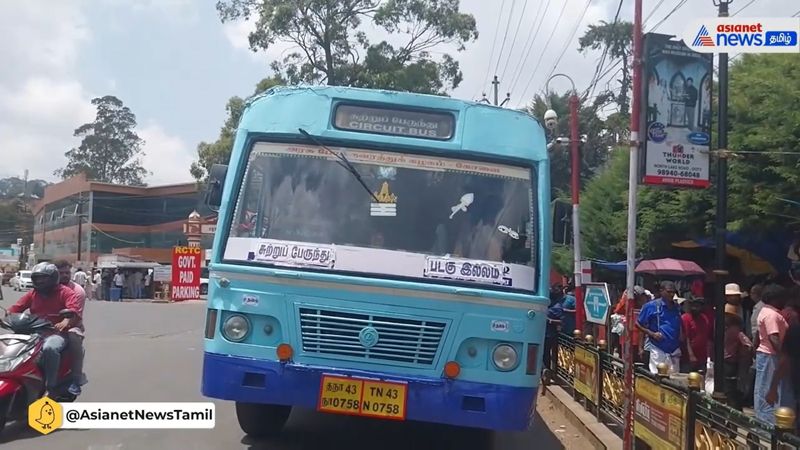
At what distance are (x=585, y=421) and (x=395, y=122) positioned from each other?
4.38m

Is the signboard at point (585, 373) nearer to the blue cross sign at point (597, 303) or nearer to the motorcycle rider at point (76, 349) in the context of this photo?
the blue cross sign at point (597, 303)

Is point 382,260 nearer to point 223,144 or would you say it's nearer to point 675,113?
point 675,113

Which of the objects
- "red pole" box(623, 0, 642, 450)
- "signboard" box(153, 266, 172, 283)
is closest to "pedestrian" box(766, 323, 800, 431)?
"red pole" box(623, 0, 642, 450)

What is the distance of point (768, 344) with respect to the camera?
25.3ft

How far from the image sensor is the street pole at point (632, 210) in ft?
21.0

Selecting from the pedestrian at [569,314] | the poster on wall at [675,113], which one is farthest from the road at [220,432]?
the poster on wall at [675,113]

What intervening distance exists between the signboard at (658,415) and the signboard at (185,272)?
30.6 m

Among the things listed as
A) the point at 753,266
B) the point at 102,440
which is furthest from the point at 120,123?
the point at 102,440

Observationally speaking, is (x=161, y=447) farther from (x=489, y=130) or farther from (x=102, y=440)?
(x=489, y=130)

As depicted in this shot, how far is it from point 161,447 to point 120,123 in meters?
68.8

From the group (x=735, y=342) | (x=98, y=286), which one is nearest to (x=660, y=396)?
(x=735, y=342)

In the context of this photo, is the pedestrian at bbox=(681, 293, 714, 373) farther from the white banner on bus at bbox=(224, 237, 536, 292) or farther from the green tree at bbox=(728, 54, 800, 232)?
the white banner on bus at bbox=(224, 237, 536, 292)

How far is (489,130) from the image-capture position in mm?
6578

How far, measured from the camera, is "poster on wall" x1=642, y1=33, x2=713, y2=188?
6.80 m
